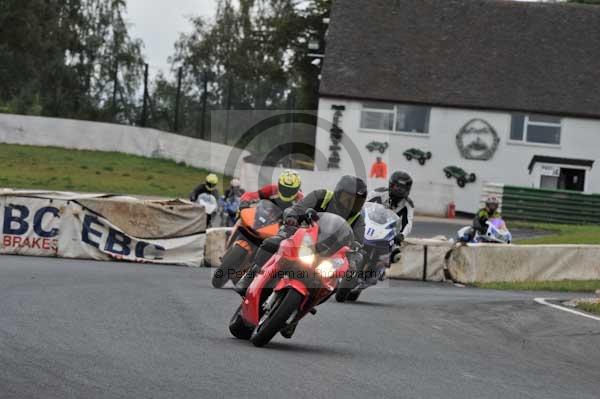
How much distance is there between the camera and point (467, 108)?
138ft

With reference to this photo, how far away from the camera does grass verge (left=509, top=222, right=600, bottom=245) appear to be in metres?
27.9

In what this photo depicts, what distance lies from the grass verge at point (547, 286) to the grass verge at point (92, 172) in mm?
15796

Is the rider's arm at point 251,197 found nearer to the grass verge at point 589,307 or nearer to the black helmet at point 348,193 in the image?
the black helmet at point 348,193

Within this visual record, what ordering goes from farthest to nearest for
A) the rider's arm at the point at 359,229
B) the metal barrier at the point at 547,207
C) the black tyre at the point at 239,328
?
the metal barrier at the point at 547,207, the rider's arm at the point at 359,229, the black tyre at the point at 239,328

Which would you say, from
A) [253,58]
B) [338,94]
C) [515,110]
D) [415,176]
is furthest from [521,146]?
[253,58]

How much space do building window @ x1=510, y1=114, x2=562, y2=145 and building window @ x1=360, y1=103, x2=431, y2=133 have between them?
3.30m

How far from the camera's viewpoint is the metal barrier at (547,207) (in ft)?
121

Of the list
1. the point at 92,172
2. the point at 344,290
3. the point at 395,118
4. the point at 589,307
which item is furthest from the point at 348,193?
the point at 395,118

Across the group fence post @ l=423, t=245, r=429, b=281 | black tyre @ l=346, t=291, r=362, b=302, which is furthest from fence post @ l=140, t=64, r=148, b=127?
black tyre @ l=346, t=291, r=362, b=302

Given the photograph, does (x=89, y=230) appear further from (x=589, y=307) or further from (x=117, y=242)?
A: (x=589, y=307)

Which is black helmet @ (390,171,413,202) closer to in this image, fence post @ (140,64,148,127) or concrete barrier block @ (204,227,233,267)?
concrete barrier block @ (204,227,233,267)

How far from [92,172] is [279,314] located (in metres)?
28.5

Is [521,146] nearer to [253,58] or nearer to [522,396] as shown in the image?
[253,58]

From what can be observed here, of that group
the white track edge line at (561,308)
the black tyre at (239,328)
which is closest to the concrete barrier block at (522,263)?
the white track edge line at (561,308)
